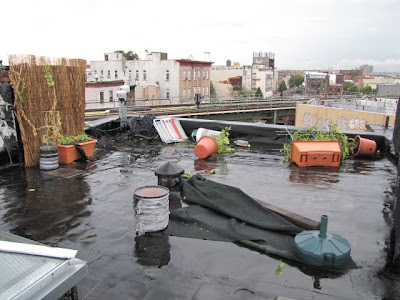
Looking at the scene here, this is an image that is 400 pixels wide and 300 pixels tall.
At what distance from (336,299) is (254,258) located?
1.14 metres

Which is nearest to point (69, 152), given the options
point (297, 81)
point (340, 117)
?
point (340, 117)

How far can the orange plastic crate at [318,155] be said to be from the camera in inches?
360

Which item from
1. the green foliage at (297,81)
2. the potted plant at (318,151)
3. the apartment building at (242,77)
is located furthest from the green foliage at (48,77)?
the green foliage at (297,81)

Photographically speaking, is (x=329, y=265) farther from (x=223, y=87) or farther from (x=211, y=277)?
(x=223, y=87)

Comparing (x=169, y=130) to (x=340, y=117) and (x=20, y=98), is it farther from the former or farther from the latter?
(x=340, y=117)

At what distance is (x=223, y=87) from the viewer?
8919 cm

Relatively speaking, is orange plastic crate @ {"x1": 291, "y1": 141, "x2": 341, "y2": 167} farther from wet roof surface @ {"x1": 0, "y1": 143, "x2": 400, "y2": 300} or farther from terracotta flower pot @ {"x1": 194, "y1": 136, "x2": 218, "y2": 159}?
terracotta flower pot @ {"x1": 194, "y1": 136, "x2": 218, "y2": 159}

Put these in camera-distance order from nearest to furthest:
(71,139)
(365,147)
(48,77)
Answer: (48,77), (71,139), (365,147)

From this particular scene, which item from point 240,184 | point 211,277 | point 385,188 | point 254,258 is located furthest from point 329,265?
point 385,188

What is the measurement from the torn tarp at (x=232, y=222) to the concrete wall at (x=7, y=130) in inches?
217

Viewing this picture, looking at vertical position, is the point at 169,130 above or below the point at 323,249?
above

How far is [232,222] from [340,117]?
1008 inches

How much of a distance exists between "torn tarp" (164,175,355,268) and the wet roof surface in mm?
187

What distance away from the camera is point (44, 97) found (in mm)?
8852
